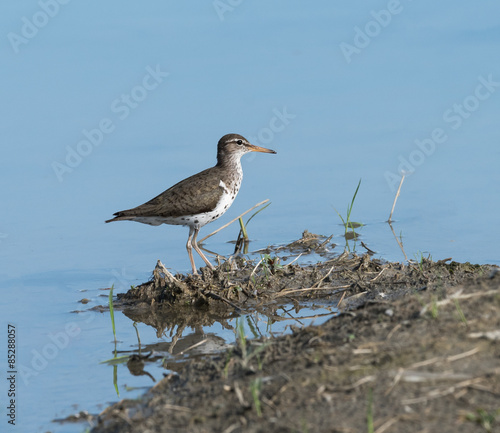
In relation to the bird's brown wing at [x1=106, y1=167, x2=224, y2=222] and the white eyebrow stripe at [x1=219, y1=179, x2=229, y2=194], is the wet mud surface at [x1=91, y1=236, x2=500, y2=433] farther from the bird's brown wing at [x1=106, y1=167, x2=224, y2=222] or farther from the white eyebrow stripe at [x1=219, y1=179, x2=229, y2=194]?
the white eyebrow stripe at [x1=219, y1=179, x2=229, y2=194]

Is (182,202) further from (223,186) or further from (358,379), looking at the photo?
(358,379)

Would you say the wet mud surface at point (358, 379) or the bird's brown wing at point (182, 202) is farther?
the bird's brown wing at point (182, 202)

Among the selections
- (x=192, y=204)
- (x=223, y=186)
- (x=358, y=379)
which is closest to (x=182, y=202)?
(x=192, y=204)

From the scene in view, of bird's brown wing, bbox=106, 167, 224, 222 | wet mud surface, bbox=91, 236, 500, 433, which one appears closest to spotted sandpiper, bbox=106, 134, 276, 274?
bird's brown wing, bbox=106, 167, 224, 222

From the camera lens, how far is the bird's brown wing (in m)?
10.6

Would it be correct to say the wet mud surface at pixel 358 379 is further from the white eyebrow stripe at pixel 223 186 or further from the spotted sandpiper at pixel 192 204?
the white eyebrow stripe at pixel 223 186

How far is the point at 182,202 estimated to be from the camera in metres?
10.6

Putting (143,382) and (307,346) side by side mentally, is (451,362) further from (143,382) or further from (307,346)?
(143,382)

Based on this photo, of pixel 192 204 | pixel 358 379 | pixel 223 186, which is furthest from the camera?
pixel 223 186

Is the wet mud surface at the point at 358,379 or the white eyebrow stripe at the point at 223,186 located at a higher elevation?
the white eyebrow stripe at the point at 223,186

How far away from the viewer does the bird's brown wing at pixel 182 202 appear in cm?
1061

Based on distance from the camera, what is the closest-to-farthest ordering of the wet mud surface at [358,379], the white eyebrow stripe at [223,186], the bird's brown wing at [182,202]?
the wet mud surface at [358,379]
the bird's brown wing at [182,202]
the white eyebrow stripe at [223,186]

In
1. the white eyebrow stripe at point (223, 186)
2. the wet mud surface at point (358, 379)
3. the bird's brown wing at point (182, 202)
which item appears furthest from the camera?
the white eyebrow stripe at point (223, 186)

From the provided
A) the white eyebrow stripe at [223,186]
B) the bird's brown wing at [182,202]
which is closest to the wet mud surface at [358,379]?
the bird's brown wing at [182,202]
